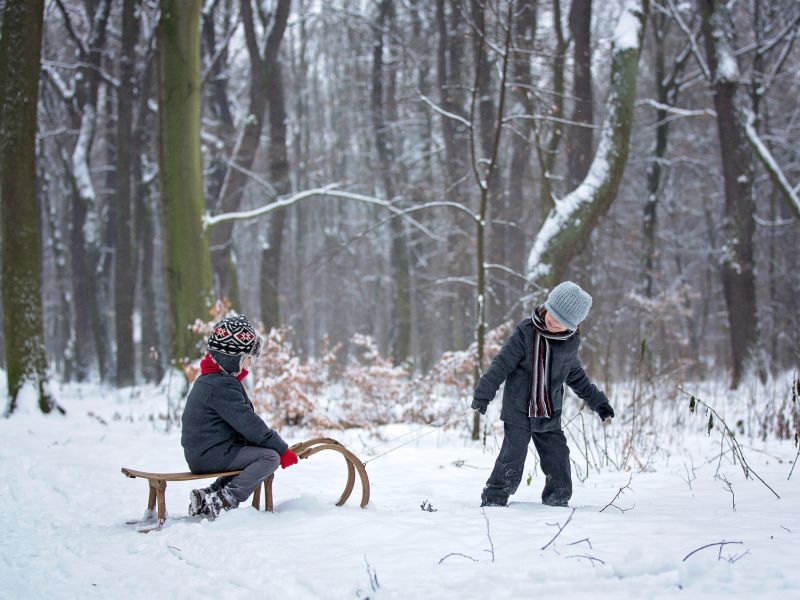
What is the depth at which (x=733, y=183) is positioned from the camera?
13336 mm

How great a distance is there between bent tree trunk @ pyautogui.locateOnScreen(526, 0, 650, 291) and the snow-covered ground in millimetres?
3526

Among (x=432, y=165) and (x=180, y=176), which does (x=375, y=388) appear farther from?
(x=432, y=165)

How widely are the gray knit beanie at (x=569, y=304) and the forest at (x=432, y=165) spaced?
1.53 meters

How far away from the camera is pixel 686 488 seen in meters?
5.28

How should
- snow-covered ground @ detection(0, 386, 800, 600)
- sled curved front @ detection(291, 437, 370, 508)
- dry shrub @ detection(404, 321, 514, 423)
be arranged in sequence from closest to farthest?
snow-covered ground @ detection(0, 386, 800, 600) → sled curved front @ detection(291, 437, 370, 508) → dry shrub @ detection(404, 321, 514, 423)

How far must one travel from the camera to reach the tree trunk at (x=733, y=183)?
513 inches

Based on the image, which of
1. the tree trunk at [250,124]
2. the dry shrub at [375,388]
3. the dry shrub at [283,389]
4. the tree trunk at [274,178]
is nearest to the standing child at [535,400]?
the dry shrub at [283,389]

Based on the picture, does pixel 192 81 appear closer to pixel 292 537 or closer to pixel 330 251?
pixel 330 251

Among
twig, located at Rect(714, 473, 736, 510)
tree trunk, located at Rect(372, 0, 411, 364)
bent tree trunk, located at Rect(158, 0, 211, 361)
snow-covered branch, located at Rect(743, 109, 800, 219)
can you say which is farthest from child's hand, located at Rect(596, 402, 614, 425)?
tree trunk, located at Rect(372, 0, 411, 364)

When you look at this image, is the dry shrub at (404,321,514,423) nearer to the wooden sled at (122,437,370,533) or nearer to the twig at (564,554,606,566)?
the wooden sled at (122,437,370,533)

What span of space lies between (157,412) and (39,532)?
7.23 meters

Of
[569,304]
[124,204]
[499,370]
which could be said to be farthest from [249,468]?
[124,204]

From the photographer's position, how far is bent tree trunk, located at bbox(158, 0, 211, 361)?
10.8 m

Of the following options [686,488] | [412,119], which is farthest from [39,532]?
[412,119]
